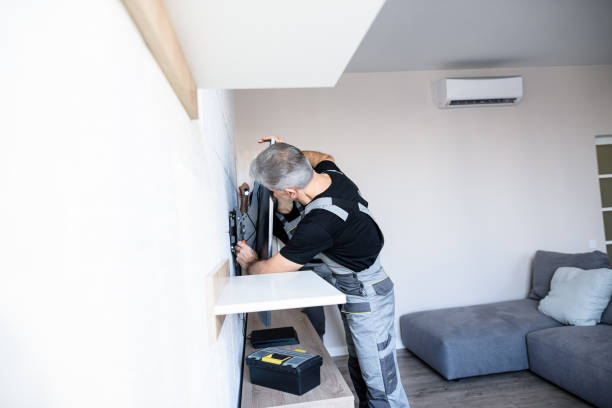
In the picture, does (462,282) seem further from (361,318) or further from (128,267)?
(128,267)

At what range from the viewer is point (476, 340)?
318 cm

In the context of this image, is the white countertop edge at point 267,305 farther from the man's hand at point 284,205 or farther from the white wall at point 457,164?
the white wall at point 457,164

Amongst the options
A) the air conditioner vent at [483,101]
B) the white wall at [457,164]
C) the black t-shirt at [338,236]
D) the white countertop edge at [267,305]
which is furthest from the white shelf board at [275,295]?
the air conditioner vent at [483,101]

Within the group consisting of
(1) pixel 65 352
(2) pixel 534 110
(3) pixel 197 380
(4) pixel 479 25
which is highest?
(4) pixel 479 25

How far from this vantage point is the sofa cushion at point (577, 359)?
8.18ft

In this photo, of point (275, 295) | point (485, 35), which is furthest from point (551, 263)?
point (275, 295)

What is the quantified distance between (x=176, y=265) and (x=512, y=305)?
12.8 feet

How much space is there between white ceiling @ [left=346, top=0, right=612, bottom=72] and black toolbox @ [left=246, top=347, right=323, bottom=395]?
226cm

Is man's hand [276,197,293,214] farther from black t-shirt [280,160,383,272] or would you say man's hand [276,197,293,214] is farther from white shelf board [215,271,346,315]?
white shelf board [215,271,346,315]

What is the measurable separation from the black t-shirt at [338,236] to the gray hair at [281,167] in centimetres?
18

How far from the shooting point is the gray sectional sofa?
8.61 feet

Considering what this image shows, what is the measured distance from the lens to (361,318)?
202 cm

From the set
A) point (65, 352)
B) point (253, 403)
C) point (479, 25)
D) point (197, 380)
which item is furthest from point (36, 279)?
point (479, 25)

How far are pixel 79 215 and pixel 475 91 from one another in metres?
4.12
